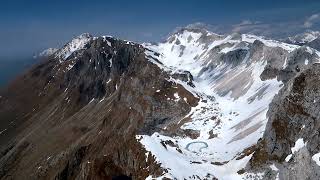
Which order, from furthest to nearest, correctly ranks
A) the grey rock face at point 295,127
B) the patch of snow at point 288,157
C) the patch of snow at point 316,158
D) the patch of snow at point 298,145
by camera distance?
1. the patch of snow at point 288,157
2. the patch of snow at point 298,145
3. the grey rock face at point 295,127
4. the patch of snow at point 316,158

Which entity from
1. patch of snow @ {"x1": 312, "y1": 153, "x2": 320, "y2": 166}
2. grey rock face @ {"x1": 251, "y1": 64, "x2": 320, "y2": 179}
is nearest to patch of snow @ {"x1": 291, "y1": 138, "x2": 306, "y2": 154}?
grey rock face @ {"x1": 251, "y1": 64, "x2": 320, "y2": 179}

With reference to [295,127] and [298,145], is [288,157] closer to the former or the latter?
[298,145]

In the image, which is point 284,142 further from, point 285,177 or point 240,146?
point 240,146

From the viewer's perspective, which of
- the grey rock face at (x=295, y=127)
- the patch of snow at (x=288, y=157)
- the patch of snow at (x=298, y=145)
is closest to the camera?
the grey rock face at (x=295, y=127)

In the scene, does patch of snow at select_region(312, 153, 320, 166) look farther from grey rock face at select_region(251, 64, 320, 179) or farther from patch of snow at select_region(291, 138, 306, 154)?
patch of snow at select_region(291, 138, 306, 154)

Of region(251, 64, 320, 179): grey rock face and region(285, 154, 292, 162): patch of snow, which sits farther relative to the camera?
region(285, 154, 292, 162): patch of snow

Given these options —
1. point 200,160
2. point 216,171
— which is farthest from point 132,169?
point 216,171

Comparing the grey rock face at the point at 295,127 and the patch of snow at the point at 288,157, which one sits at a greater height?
the grey rock face at the point at 295,127

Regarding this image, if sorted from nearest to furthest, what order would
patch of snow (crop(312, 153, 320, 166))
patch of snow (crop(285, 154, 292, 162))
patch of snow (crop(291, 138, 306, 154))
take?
patch of snow (crop(312, 153, 320, 166))
patch of snow (crop(291, 138, 306, 154))
patch of snow (crop(285, 154, 292, 162))

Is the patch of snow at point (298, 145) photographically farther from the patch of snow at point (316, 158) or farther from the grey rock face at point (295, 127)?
the patch of snow at point (316, 158)

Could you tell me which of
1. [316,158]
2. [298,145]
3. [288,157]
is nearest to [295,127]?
[298,145]

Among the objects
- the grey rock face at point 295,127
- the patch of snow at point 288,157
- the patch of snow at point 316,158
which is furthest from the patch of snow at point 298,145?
the patch of snow at point 316,158
